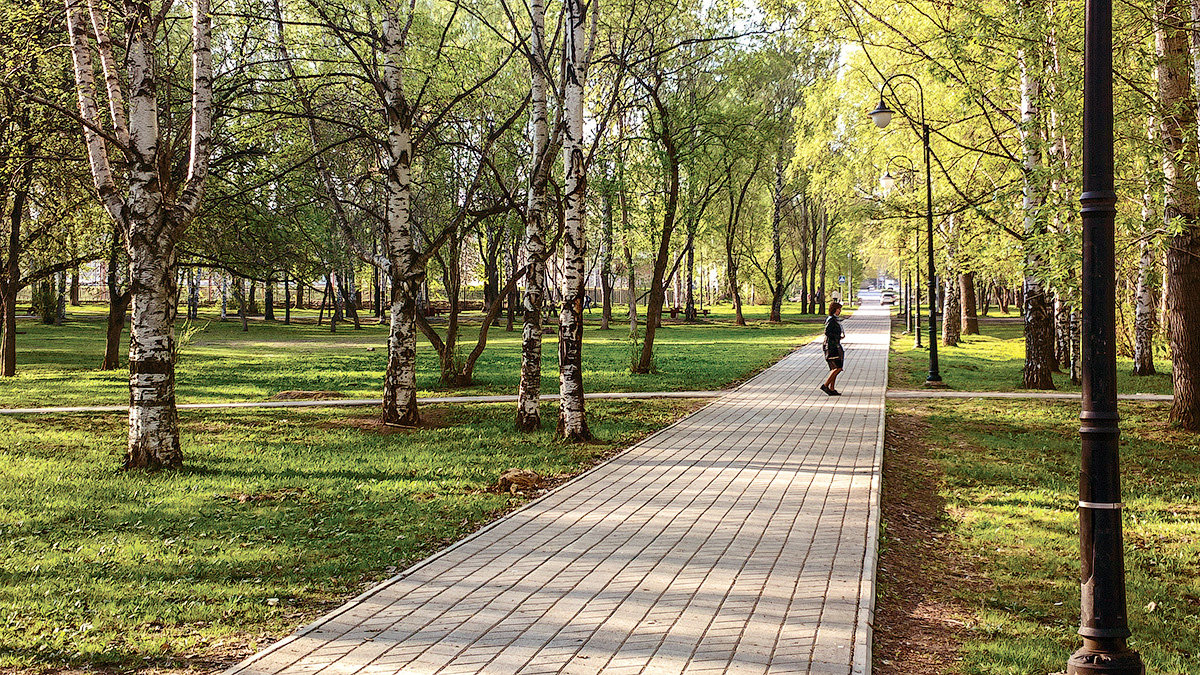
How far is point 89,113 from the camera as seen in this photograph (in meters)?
10.4

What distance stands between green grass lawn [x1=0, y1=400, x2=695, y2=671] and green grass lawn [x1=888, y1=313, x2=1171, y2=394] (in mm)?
9740

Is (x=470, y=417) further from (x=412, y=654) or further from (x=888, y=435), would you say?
(x=412, y=654)

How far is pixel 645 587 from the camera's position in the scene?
5918 mm

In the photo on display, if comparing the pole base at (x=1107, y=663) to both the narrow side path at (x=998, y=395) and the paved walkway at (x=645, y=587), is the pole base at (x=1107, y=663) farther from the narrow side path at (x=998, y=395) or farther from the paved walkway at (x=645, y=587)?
the narrow side path at (x=998, y=395)

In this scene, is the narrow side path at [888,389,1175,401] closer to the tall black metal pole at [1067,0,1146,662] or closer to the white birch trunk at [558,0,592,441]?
the white birch trunk at [558,0,592,441]

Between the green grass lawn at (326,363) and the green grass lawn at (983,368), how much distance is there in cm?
390

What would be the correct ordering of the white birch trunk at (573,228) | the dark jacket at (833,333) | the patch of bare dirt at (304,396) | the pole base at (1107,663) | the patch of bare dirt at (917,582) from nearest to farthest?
the pole base at (1107,663), the patch of bare dirt at (917,582), the white birch trunk at (573,228), the patch of bare dirt at (304,396), the dark jacket at (833,333)

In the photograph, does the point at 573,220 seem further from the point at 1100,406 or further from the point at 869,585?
the point at 1100,406

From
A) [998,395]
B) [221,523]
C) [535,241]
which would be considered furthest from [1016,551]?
[998,395]

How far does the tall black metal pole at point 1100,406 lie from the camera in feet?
14.5

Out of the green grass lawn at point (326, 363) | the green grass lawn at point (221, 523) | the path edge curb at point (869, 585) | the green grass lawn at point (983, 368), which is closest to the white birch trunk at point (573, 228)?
the green grass lawn at point (221, 523)

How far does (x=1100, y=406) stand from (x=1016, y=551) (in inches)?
129

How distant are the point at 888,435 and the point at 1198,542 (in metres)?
5.89

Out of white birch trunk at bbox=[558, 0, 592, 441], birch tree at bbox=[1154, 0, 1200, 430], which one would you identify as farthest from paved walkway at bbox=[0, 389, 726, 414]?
birch tree at bbox=[1154, 0, 1200, 430]
